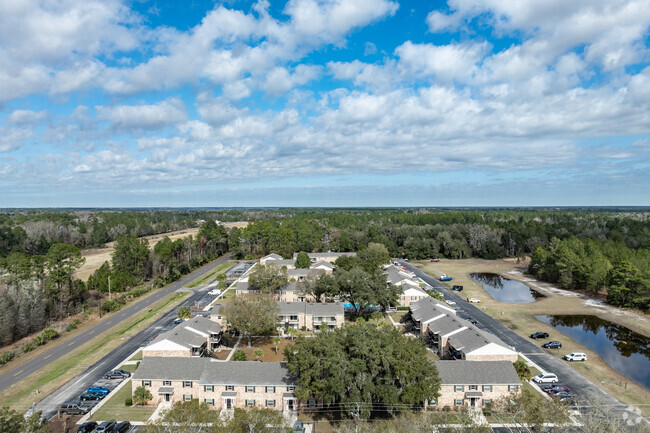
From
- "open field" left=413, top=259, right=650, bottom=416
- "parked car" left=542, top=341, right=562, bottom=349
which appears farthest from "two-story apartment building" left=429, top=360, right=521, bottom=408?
"parked car" left=542, top=341, right=562, bottom=349

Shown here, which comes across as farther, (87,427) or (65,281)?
(65,281)

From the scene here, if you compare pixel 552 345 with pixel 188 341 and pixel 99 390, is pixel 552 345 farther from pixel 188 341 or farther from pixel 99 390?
pixel 99 390

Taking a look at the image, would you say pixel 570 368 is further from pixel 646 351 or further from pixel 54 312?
pixel 54 312

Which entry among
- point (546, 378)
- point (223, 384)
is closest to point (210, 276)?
point (223, 384)

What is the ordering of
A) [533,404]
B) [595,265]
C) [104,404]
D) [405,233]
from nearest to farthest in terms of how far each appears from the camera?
[533,404] → [104,404] → [595,265] → [405,233]

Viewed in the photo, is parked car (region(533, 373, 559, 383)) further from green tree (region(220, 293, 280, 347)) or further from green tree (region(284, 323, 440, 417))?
green tree (region(220, 293, 280, 347))

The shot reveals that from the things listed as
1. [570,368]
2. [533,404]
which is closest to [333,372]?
[533,404]
